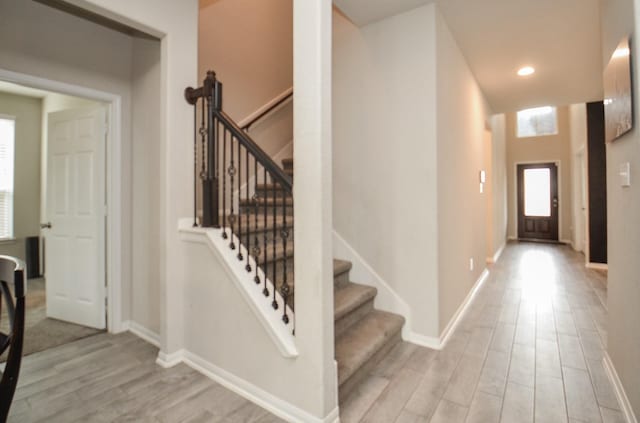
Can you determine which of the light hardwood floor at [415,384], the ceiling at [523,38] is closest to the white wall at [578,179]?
the ceiling at [523,38]

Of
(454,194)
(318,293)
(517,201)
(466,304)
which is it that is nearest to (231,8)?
(454,194)

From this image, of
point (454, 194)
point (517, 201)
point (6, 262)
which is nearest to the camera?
point (6, 262)

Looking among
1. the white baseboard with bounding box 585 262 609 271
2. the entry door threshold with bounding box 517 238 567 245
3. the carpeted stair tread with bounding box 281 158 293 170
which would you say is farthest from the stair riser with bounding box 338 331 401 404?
the entry door threshold with bounding box 517 238 567 245

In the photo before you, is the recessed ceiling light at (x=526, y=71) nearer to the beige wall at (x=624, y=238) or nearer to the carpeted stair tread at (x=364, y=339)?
the beige wall at (x=624, y=238)

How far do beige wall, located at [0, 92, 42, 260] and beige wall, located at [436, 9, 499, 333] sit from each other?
5789mm

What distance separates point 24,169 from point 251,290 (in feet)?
16.6

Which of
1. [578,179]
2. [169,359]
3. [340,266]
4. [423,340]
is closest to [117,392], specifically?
[169,359]

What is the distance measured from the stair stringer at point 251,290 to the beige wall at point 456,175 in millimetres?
1416

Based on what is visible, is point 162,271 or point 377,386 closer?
point 377,386

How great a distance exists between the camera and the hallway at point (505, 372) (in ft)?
5.76

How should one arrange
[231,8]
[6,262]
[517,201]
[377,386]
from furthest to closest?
[517,201] < [231,8] < [377,386] < [6,262]

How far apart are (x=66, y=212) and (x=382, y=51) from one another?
3376mm

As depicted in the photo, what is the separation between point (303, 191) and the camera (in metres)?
1.64

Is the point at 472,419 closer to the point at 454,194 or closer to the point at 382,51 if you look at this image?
the point at 454,194
